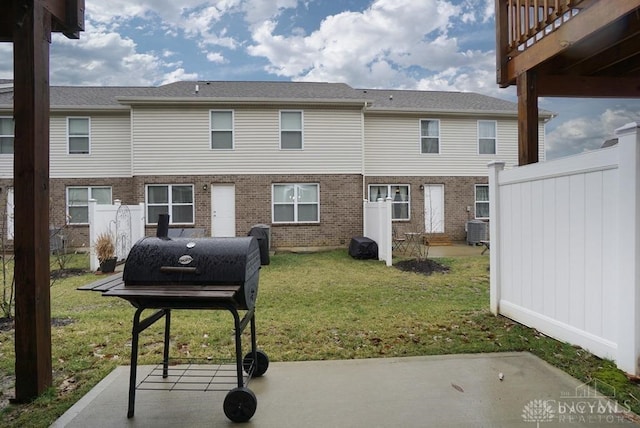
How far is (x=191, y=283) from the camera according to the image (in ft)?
8.87

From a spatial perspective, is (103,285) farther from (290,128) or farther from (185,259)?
(290,128)

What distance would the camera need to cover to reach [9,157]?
14328mm

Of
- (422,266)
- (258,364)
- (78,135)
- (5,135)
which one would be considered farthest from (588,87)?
(5,135)

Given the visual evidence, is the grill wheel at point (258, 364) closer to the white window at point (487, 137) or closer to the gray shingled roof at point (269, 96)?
the gray shingled roof at point (269, 96)

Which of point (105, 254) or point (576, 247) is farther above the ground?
point (576, 247)

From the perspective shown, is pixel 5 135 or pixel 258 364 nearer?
pixel 258 364

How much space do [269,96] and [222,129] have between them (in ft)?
6.91

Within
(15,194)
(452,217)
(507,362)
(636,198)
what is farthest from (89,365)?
(452,217)

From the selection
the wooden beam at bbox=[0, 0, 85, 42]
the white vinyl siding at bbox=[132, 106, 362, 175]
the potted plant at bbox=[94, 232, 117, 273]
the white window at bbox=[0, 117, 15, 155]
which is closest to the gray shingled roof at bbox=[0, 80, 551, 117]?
the white vinyl siding at bbox=[132, 106, 362, 175]

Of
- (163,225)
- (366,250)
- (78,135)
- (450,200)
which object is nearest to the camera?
(163,225)

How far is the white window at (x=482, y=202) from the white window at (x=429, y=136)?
7.90 ft

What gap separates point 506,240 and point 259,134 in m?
10.4

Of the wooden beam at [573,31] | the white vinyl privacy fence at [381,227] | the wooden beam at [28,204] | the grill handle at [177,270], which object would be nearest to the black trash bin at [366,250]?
the white vinyl privacy fence at [381,227]

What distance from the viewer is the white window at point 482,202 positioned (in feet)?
51.8
